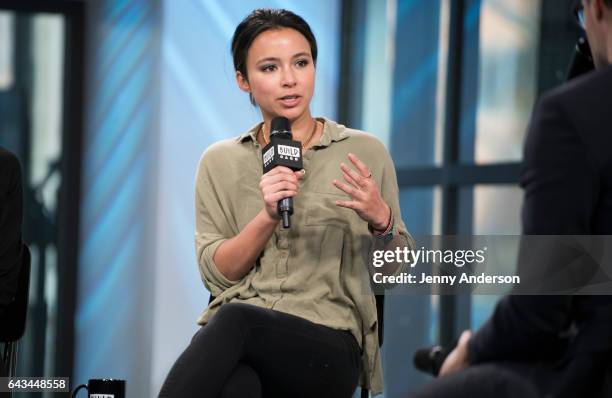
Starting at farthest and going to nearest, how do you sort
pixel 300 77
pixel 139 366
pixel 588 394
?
pixel 139 366
pixel 300 77
pixel 588 394

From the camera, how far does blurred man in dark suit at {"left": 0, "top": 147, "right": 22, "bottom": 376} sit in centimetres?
249

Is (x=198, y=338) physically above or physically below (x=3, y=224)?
below

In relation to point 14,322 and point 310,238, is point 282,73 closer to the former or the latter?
point 310,238

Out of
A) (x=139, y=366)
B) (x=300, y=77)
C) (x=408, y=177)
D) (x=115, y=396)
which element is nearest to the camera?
(x=300, y=77)

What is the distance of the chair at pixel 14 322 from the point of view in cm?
253

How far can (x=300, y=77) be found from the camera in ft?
7.16

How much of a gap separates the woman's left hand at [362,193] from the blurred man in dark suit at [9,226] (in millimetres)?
1016

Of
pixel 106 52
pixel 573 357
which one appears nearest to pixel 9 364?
pixel 573 357

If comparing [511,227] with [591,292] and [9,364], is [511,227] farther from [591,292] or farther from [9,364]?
[591,292]

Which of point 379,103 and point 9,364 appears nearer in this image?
point 9,364

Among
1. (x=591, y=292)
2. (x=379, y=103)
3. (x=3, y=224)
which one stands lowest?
(x=591, y=292)

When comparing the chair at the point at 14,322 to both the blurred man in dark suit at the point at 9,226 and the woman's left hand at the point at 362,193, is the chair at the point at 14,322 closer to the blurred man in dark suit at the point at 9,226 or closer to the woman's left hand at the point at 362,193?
the blurred man in dark suit at the point at 9,226

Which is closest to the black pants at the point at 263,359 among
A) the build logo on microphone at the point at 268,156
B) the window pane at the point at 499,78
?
the build logo on microphone at the point at 268,156

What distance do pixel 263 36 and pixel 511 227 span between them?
1.74m
